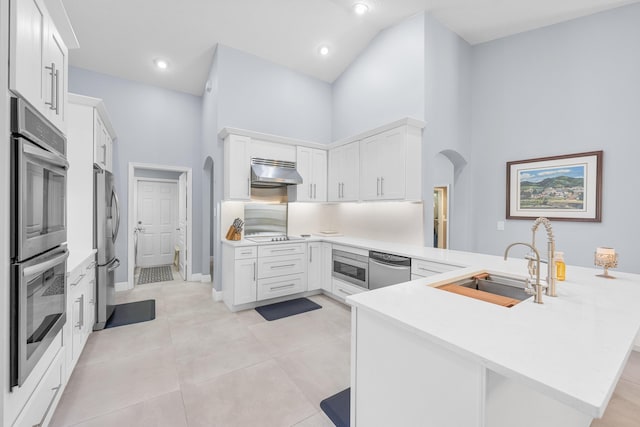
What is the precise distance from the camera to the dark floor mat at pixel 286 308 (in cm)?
→ 362

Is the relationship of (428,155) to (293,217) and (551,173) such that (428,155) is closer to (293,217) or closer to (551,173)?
(551,173)

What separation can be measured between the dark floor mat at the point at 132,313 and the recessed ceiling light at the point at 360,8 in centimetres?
476

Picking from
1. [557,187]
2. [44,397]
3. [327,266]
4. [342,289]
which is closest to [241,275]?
[327,266]

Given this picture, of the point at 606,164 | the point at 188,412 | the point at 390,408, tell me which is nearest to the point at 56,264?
the point at 188,412

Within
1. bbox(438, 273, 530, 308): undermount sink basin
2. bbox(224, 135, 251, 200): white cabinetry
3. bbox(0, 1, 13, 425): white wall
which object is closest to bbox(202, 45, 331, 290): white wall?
bbox(224, 135, 251, 200): white cabinetry

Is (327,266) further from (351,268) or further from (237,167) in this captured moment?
(237,167)

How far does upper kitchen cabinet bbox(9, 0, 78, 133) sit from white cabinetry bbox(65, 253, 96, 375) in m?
1.22

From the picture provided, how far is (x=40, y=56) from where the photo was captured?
1.44m

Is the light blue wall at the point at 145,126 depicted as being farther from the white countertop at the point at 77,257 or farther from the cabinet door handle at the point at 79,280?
the cabinet door handle at the point at 79,280

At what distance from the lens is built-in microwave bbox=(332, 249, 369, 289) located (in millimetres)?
3592

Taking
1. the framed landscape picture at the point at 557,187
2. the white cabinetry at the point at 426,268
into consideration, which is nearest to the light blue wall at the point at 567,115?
the framed landscape picture at the point at 557,187

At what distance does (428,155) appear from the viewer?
3.54 meters

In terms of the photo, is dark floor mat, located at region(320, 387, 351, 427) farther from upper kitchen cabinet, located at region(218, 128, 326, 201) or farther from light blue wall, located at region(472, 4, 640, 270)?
light blue wall, located at region(472, 4, 640, 270)

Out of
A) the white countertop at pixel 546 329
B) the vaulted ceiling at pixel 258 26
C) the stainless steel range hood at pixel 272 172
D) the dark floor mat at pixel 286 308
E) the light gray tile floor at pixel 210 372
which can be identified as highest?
the vaulted ceiling at pixel 258 26
